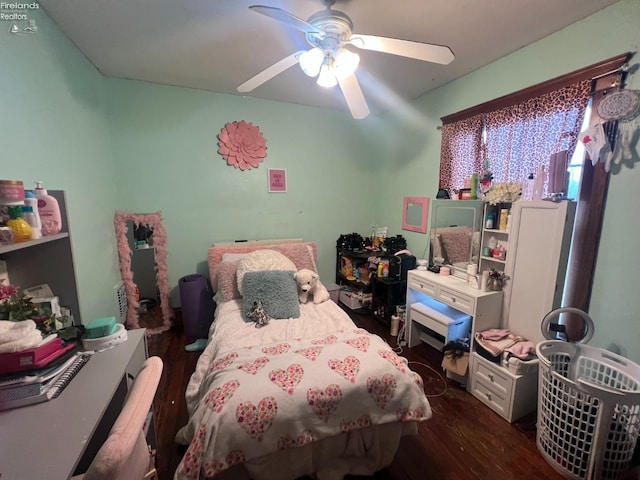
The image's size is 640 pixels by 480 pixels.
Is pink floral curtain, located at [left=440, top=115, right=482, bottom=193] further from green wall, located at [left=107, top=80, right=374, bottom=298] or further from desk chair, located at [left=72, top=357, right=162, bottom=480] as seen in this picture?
desk chair, located at [left=72, top=357, right=162, bottom=480]

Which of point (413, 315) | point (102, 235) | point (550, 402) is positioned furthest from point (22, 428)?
point (413, 315)

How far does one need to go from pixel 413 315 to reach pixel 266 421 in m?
1.74

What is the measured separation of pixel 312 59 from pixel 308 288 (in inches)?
64.0

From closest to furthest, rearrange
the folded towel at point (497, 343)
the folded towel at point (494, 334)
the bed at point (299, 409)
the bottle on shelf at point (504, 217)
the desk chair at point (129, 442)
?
the desk chair at point (129, 442) < the bed at point (299, 409) < the folded towel at point (497, 343) < the folded towel at point (494, 334) < the bottle on shelf at point (504, 217)

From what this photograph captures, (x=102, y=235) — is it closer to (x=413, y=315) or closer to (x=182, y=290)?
(x=182, y=290)

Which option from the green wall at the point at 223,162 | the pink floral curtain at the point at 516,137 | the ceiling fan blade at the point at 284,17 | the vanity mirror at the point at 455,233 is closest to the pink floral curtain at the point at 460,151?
the pink floral curtain at the point at 516,137

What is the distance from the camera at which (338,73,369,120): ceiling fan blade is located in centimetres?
162

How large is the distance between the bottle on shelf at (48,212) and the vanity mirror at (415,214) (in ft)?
9.51

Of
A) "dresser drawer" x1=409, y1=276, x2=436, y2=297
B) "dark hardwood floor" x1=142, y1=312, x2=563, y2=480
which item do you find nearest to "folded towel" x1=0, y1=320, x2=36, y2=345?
"dark hardwood floor" x1=142, y1=312, x2=563, y2=480

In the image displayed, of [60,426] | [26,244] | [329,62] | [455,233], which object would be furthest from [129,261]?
[455,233]

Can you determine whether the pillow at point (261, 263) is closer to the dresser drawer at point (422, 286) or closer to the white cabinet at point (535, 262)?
the dresser drawer at point (422, 286)

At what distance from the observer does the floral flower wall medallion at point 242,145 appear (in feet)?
9.57

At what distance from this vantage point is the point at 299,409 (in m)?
1.18

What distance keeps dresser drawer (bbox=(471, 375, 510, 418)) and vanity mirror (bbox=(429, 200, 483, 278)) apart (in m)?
0.86
